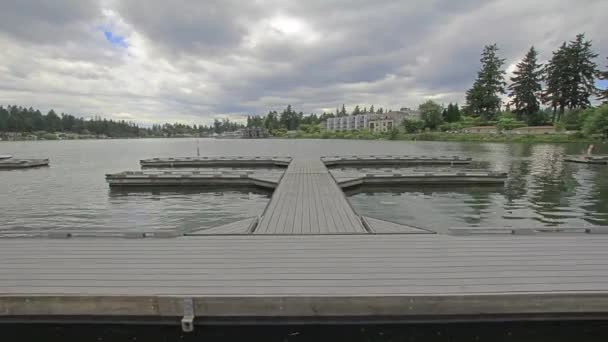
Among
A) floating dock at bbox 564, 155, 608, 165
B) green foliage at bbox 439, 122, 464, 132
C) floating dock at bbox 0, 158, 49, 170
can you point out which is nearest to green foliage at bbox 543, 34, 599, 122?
green foliage at bbox 439, 122, 464, 132

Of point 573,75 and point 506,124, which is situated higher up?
point 573,75

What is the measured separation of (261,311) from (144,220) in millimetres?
6469

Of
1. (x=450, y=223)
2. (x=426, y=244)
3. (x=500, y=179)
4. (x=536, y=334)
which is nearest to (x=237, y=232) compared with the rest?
(x=426, y=244)

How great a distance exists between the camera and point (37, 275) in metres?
3.19

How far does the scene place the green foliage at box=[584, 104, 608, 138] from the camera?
34125mm

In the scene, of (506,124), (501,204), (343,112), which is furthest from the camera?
(343,112)

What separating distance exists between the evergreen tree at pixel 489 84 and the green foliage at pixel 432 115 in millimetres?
7340

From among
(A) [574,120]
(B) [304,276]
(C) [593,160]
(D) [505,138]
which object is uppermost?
(A) [574,120]

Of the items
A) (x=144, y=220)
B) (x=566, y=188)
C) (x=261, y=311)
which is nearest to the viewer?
(x=261, y=311)

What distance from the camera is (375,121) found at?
336ft

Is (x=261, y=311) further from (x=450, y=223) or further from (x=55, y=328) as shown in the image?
(x=450, y=223)

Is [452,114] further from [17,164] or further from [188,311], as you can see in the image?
[188,311]

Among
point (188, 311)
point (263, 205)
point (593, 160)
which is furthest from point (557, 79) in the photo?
point (188, 311)

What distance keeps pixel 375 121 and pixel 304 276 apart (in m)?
104
